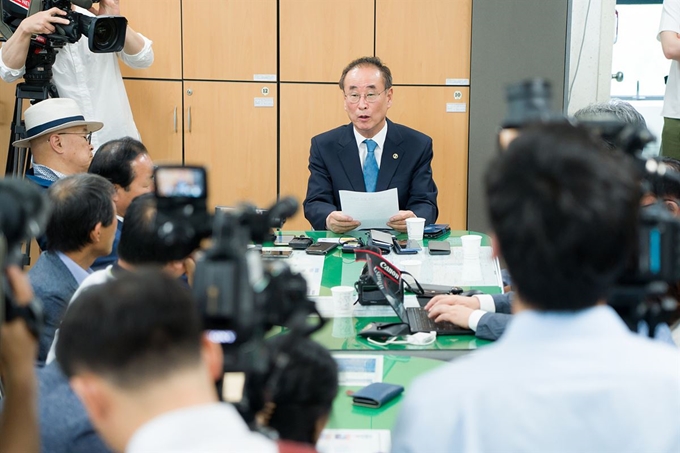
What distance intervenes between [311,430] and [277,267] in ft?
0.97

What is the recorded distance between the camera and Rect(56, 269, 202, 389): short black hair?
99 centimetres

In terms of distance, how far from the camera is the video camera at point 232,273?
1.00m

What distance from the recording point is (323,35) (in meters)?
5.06

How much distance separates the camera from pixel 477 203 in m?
5.20

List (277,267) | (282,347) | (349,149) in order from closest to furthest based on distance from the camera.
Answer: (282,347)
(277,267)
(349,149)

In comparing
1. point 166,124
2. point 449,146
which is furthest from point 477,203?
point 166,124

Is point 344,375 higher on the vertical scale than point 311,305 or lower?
lower

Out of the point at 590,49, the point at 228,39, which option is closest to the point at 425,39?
the point at 590,49

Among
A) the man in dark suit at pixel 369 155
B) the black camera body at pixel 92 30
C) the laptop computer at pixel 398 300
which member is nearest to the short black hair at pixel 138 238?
the laptop computer at pixel 398 300

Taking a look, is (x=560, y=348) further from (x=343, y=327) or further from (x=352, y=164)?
(x=352, y=164)

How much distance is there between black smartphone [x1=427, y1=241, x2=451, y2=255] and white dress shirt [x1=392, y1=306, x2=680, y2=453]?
2.19 m

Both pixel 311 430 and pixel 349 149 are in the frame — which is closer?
pixel 311 430

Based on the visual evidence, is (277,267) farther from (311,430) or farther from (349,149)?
(349,149)

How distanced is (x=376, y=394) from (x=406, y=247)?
1.50m
